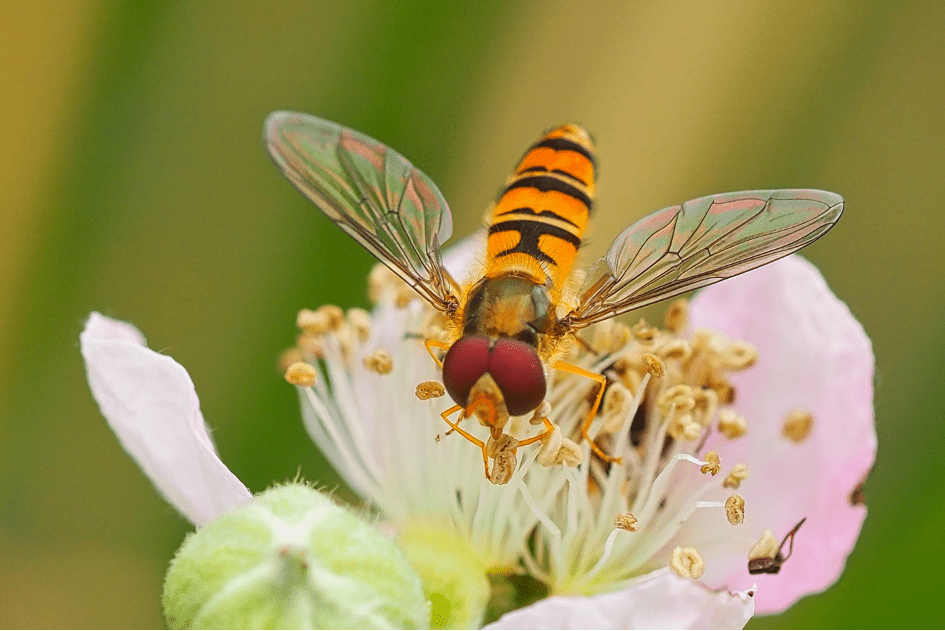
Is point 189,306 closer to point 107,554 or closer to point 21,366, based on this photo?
point 21,366

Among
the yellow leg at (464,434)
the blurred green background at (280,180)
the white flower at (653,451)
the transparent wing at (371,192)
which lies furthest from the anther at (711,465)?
the blurred green background at (280,180)

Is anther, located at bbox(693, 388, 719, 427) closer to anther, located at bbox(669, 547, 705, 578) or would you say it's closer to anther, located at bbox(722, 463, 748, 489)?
anther, located at bbox(722, 463, 748, 489)

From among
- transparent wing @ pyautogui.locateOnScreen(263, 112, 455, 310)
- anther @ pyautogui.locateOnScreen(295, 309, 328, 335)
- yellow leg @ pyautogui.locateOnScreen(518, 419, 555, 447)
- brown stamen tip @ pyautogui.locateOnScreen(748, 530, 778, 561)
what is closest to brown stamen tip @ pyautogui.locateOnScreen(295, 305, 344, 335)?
anther @ pyautogui.locateOnScreen(295, 309, 328, 335)

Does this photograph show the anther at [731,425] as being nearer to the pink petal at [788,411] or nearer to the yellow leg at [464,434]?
the pink petal at [788,411]

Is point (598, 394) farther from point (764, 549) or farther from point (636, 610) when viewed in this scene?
point (636, 610)

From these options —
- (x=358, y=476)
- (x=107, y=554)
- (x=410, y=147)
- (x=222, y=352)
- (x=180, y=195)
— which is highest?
(x=410, y=147)

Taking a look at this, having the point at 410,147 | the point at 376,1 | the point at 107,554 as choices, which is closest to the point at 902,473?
the point at 410,147
